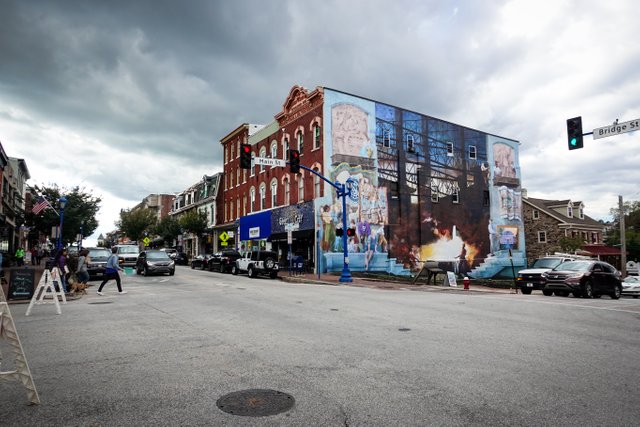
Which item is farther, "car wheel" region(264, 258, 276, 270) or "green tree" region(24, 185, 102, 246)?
"green tree" region(24, 185, 102, 246)

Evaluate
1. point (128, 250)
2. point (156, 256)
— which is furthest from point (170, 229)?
point (156, 256)

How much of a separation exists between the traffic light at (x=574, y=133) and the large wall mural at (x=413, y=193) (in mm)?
14999

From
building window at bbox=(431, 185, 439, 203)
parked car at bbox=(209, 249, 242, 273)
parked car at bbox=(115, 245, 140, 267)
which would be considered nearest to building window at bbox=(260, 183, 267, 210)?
parked car at bbox=(209, 249, 242, 273)

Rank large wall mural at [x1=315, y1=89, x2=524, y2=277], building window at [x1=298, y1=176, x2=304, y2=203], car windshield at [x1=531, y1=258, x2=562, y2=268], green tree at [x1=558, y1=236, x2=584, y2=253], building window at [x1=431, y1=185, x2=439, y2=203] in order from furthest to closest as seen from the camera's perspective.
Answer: green tree at [x1=558, y1=236, x2=584, y2=253] → building window at [x1=431, y1=185, x2=439, y2=203] → building window at [x1=298, y1=176, x2=304, y2=203] → large wall mural at [x1=315, y1=89, x2=524, y2=277] → car windshield at [x1=531, y1=258, x2=562, y2=268]

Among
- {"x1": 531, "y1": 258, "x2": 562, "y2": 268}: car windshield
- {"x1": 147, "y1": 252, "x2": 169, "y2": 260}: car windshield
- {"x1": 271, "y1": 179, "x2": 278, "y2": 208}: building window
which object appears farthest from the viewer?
{"x1": 271, "y1": 179, "x2": 278, "y2": 208}: building window

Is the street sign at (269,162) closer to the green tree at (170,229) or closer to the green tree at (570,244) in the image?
the green tree at (570,244)

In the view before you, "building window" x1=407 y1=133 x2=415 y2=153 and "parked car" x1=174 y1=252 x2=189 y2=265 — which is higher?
"building window" x1=407 y1=133 x2=415 y2=153

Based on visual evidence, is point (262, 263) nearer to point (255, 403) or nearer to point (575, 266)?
point (575, 266)

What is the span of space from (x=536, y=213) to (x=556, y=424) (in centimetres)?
5452

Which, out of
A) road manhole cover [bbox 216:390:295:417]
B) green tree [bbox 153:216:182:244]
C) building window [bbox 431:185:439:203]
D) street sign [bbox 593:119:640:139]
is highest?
building window [bbox 431:185:439:203]

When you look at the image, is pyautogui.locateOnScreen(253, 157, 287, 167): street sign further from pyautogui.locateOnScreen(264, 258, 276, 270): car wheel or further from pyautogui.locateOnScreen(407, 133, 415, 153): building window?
pyautogui.locateOnScreen(407, 133, 415, 153): building window

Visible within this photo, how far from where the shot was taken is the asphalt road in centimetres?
427

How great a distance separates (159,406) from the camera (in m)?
4.45

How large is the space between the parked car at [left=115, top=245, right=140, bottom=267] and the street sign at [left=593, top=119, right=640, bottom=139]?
28.7 m
